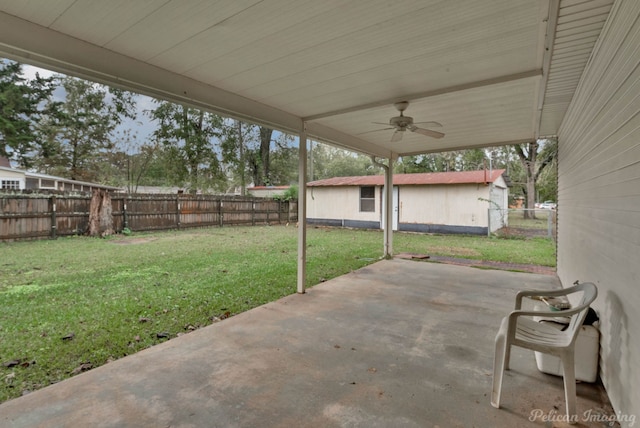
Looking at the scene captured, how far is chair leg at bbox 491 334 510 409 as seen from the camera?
2.06m

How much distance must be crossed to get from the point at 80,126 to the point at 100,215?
973 centimetres

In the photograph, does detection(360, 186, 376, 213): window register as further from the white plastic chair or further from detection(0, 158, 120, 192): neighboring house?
detection(0, 158, 120, 192): neighboring house

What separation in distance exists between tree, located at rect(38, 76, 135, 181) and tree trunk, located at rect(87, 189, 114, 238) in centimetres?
839

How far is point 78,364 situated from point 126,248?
6217mm

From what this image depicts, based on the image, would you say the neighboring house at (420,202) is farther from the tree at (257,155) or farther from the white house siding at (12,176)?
the white house siding at (12,176)

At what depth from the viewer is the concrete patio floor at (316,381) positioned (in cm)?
194

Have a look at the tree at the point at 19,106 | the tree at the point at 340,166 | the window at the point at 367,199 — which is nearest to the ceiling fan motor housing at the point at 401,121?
the window at the point at 367,199

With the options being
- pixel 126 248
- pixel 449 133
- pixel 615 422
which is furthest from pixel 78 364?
pixel 126 248

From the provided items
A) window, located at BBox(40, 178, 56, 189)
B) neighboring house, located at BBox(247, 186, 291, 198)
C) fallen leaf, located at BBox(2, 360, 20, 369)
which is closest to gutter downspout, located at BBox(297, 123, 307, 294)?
fallen leaf, located at BBox(2, 360, 20, 369)

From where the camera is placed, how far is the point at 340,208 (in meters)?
15.1

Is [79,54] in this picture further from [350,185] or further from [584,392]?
[350,185]

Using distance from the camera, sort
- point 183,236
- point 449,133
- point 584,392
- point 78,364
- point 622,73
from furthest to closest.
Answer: point 183,236, point 449,133, point 78,364, point 584,392, point 622,73

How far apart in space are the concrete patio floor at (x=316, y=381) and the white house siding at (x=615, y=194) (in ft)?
1.33

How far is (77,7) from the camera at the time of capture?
Result: 1.89 m
